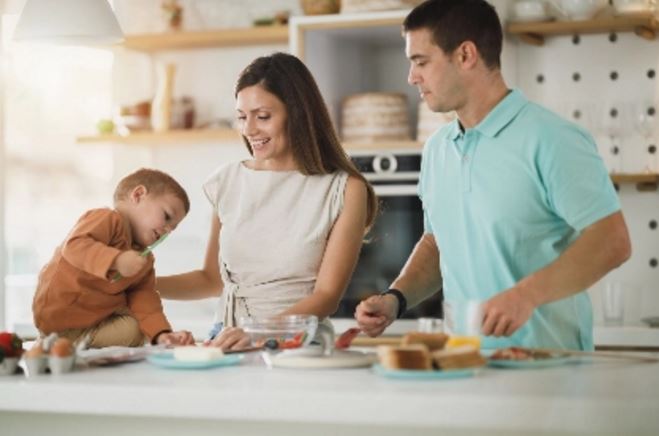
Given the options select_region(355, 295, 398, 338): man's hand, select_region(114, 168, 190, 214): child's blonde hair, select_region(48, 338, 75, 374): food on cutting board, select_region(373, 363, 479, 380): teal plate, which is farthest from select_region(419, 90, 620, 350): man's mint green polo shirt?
select_region(48, 338, 75, 374): food on cutting board

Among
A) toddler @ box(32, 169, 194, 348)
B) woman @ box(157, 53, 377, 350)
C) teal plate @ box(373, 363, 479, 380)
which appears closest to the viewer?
teal plate @ box(373, 363, 479, 380)

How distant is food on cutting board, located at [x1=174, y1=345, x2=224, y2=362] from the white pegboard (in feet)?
8.79

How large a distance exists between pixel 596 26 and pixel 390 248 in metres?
1.19

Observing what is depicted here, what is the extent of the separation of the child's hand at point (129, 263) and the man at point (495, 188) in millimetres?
560

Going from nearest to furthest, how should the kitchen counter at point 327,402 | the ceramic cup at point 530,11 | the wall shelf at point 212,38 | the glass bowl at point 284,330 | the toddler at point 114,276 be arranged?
the kitchen counter at point 327,402 → the glass bowl at point 284,330 → the toddler at point 114,276 → the ceramic cup at point 530,11 → the wall shelf at point 212,38

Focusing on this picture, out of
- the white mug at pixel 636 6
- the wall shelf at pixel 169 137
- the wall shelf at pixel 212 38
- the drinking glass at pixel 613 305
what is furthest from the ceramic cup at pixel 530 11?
the wall shelf at pixel 169 137

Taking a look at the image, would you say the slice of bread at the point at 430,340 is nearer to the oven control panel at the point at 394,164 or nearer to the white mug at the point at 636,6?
the oven control panel at the point at 394,164

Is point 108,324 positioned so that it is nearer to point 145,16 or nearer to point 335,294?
point 335,294

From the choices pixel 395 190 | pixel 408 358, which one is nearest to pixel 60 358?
pixel 408 358

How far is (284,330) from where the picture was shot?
2.50 metres

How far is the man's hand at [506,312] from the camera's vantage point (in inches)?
92.6

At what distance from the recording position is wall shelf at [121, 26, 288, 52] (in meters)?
5.05

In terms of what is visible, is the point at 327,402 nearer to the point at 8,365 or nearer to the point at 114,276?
the point at 8,365

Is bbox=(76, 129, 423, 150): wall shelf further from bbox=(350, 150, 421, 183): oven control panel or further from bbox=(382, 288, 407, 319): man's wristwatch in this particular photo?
bbox=(382, 288, 407, 319): man's wristwatch
